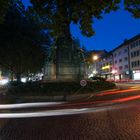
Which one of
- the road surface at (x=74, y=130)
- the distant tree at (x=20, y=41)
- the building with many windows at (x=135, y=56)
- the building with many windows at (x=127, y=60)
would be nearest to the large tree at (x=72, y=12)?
the distant tree at (x=20, y=41)

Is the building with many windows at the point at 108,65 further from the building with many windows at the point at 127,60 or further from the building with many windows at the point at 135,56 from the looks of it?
the building with many windows at the point at 135,56

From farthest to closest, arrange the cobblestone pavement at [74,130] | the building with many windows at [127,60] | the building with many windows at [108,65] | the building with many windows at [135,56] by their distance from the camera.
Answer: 1. the building with many windows at [108,65]
2. the building with many windows at [127,60]
3. the building with many windows at [135,56]
4. the cobblestone pavement at [74,130]

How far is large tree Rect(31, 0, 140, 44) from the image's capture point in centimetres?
2138

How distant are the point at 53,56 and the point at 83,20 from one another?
17.4 feet

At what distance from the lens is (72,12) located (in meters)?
23.0

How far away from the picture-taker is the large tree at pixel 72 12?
70.1ft

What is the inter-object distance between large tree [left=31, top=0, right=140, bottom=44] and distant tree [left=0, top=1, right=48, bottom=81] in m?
3.91

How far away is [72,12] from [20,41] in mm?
7843

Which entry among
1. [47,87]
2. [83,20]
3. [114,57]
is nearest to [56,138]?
[47,87]

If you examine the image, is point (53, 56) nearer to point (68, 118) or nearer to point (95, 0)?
point (95, 0)

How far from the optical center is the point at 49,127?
9.30 metres

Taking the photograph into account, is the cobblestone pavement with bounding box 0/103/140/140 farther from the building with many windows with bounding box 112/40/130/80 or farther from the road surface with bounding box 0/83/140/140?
the building with many windows with bounding box 112/40/130/80

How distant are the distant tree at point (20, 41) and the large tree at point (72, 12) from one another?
3.91m

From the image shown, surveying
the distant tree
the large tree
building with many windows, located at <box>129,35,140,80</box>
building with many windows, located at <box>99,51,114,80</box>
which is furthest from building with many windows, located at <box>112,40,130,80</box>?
the large tree
